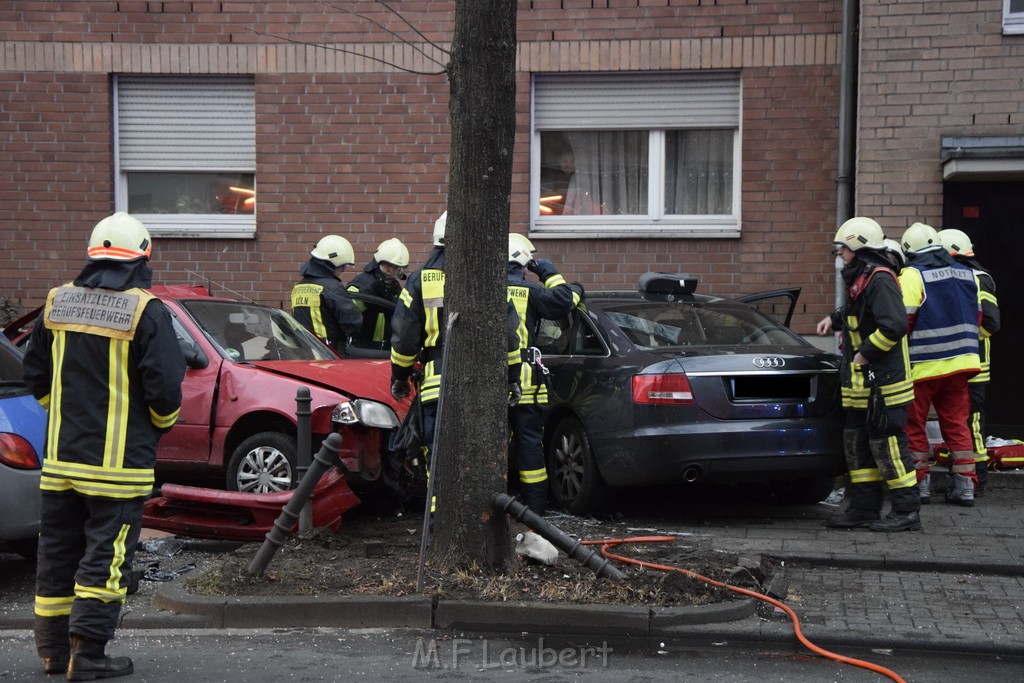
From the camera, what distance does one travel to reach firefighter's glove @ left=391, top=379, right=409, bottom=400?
283 inches

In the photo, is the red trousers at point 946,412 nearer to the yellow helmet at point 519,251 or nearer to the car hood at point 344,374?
the yellow helmet at point 519,251

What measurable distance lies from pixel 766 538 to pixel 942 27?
525 centimetres

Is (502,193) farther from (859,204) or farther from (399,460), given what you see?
(859,204)

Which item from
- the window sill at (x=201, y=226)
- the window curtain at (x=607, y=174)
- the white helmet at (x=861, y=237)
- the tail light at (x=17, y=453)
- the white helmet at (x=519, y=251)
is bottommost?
the tail light at (x=17, y=453)

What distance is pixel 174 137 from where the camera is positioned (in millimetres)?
12352

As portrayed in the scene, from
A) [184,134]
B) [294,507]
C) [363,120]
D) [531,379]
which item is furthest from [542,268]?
[184,134]

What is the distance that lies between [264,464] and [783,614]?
343cm

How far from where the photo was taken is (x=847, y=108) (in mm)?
11188

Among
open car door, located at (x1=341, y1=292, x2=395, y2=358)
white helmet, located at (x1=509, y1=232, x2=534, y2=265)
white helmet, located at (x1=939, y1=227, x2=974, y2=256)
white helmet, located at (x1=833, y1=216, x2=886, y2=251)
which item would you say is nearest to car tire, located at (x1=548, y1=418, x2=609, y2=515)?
white helmet, located at (x1=509, y1=232, x2=534, y2=265)

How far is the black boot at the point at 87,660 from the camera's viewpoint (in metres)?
4.80

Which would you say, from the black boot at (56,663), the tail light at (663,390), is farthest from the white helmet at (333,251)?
the black boot at (56,663)

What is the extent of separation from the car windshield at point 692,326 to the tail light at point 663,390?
398 mm

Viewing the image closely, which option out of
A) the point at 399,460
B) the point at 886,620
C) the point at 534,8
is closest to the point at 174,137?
the point at 534,8

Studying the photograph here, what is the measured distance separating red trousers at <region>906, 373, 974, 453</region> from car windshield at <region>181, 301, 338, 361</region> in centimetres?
409
